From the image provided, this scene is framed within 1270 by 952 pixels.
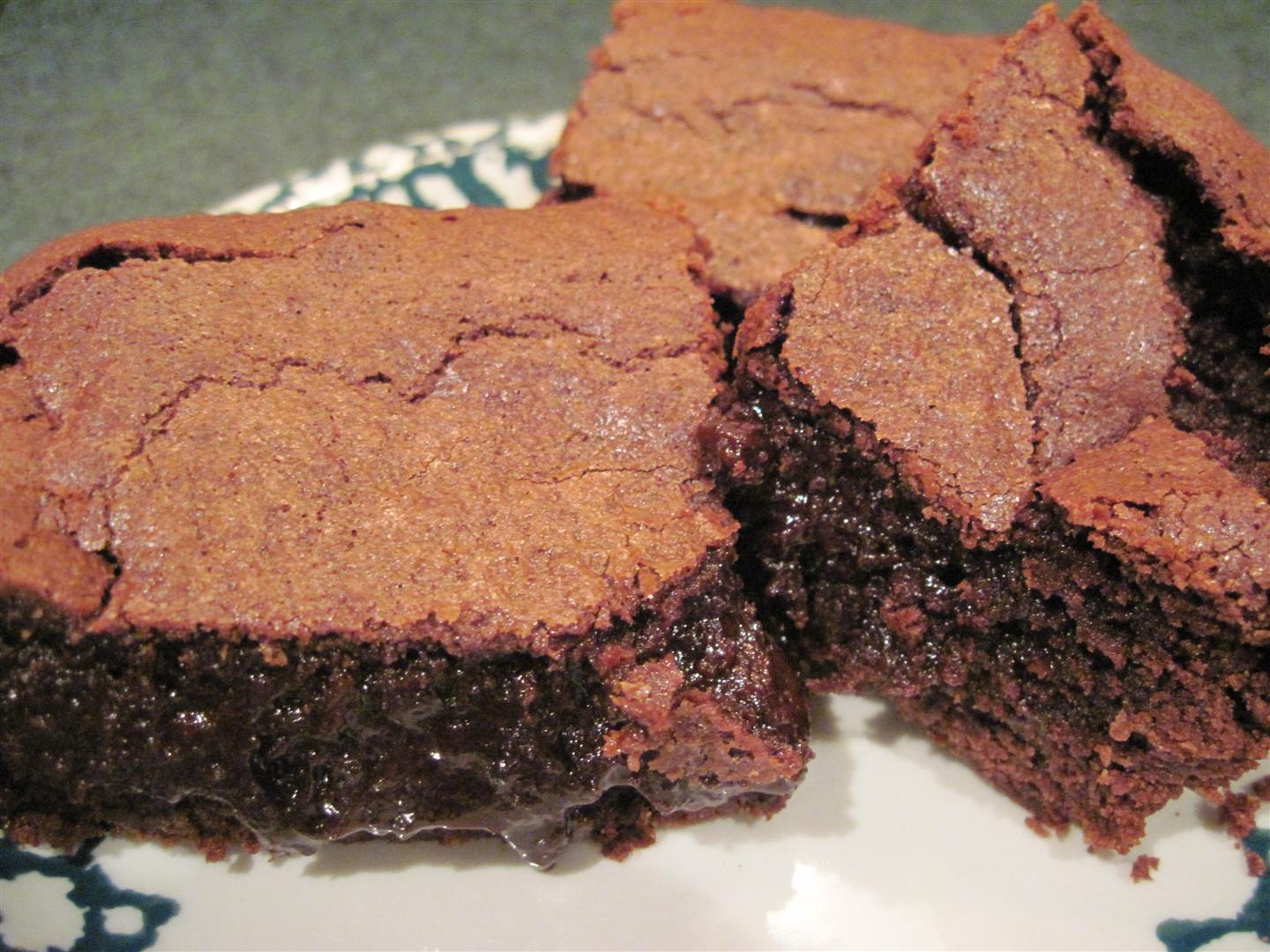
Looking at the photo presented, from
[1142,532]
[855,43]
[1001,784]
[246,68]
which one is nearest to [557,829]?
[1001,784]

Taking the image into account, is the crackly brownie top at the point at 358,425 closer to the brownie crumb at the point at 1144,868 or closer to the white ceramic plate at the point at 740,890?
the white ceramic plate at the point at 740,890

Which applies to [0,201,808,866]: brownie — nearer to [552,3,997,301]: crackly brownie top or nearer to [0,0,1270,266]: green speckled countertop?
[552,3,997,301]: crackly brownie top

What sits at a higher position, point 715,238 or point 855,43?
point 855,43

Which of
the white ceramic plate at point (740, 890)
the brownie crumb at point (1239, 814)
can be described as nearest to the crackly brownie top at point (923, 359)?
the white ceramic plate at point (740, 890)

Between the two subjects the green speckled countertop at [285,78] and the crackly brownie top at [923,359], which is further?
the green speckled countertop at [285,78]

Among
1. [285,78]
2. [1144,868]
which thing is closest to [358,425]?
[1144,868]

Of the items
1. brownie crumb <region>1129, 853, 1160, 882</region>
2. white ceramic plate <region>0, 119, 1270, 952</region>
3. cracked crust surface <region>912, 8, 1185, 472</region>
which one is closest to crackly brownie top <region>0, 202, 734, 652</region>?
cracked crust surface <region>912, 8, 1185, 472</region>

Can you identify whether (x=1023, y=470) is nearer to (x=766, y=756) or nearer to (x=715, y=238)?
(x=766, y=756)
